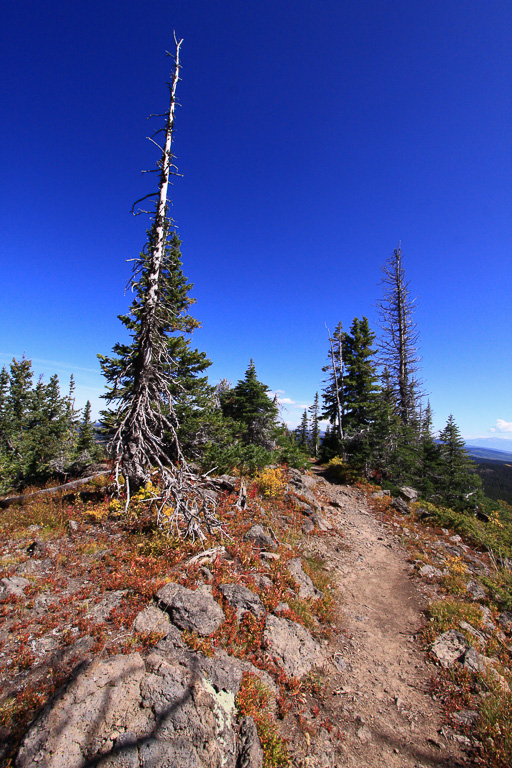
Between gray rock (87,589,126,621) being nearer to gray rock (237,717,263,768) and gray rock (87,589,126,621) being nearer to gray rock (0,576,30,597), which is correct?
gray rock (0,576,30,597)

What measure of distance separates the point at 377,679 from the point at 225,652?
339cm

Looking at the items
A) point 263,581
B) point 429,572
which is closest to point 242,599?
point 263,581

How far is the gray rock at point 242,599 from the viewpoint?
20.5ft

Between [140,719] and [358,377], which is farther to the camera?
[358,377]

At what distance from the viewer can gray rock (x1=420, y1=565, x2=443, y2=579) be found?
31.4ft

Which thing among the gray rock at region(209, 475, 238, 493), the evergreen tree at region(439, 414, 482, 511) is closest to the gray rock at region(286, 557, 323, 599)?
the gray rock at region(209, 475, 238, 493)

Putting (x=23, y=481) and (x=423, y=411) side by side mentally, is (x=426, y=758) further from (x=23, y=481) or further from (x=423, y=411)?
(x=423, y=411)

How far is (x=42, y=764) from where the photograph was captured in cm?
309

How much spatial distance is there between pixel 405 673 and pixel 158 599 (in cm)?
548

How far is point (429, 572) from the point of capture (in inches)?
384

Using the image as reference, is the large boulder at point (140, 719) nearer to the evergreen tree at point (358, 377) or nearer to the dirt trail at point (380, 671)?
the dirt trail at point (380, 671)

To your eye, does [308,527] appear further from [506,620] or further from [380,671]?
[506,620]

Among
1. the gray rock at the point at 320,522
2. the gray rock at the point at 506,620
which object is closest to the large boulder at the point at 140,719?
the gray rock at the point at 506,620

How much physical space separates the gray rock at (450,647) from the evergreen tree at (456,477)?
1136 centimetres
